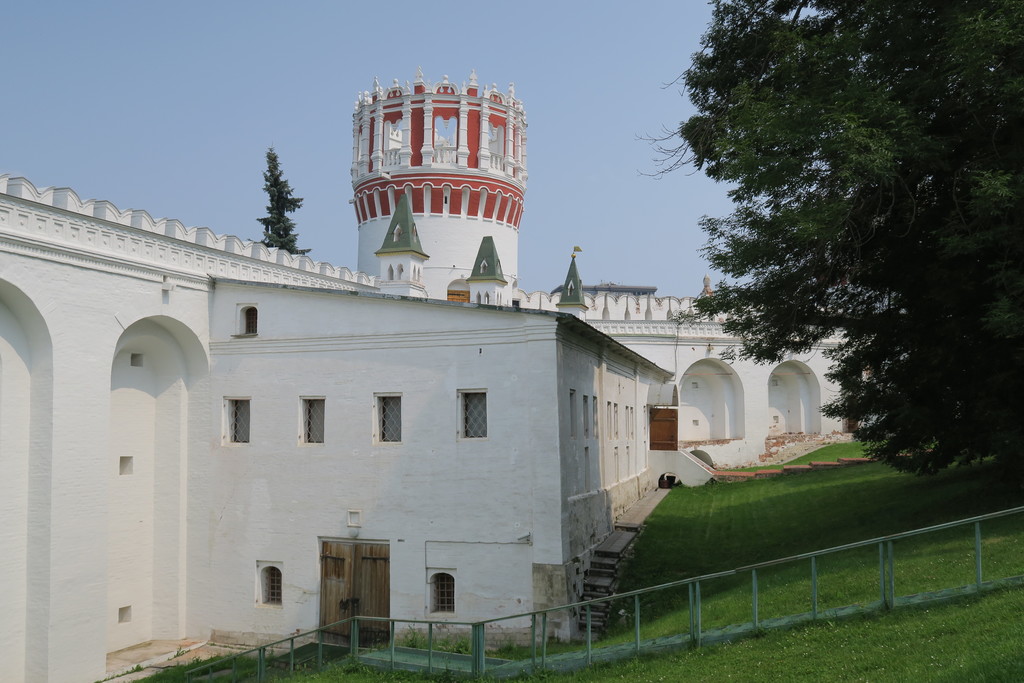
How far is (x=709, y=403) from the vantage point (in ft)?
139

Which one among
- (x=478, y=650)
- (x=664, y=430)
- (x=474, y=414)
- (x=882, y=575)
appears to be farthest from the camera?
(x=664, y=430)

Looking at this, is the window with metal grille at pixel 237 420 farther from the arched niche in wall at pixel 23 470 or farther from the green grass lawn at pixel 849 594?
the green grass lawn at pixel 849 594

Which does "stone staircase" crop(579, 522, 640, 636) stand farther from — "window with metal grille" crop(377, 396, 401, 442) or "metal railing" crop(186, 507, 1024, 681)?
"window with metal grille" crop(377, 396, 401, 442)

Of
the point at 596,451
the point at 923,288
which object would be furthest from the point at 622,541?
the point at 923,288

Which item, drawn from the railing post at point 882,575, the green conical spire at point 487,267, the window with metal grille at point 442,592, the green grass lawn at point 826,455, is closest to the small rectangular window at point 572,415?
the window with metal grille at point 442,592

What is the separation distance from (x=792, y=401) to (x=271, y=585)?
31819 millimetres

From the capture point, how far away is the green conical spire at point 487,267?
33781 mm

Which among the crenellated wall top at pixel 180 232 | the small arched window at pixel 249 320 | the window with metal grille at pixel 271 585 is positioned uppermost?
the crenellated wall top at pixel 180 232

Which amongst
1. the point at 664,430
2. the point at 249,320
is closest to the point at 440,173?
the point at 664,430

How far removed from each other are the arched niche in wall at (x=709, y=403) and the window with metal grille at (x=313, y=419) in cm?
2610

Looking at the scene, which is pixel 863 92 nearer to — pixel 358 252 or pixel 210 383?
pixel 210 383

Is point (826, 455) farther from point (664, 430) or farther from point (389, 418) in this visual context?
point (389, 418)

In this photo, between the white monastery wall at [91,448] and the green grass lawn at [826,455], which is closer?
the white monastery wall at [91,448]

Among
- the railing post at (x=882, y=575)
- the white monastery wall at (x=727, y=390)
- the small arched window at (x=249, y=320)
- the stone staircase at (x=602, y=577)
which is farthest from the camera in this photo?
the white monastery wall at (x=727, y=390)
